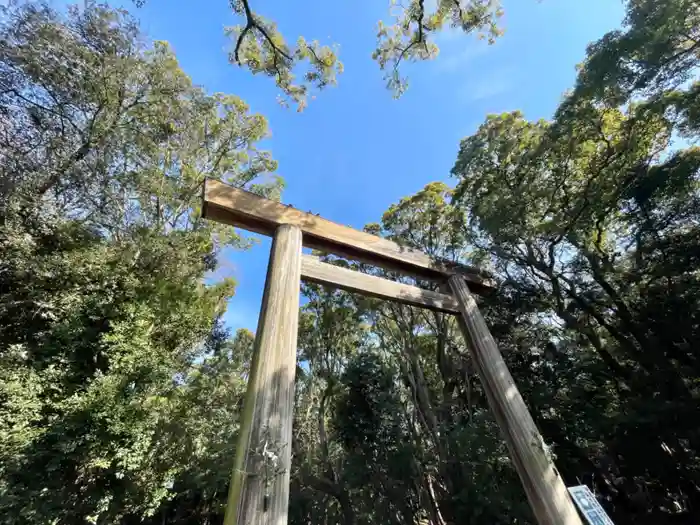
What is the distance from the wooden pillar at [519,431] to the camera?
1928 mm

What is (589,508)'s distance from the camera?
176cm

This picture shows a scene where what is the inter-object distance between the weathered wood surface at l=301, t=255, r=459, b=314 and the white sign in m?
1.50

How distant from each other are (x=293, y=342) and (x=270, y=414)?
1.32 feet

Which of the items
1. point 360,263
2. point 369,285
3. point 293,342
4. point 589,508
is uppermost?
point 360,263

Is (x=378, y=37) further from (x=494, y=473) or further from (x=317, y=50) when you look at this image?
(x=494, y=473)

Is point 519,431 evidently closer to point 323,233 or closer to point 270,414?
point 270,414

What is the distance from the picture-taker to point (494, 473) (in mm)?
5059

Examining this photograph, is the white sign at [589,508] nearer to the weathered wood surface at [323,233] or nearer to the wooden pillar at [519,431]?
the wooden pillar at [519,431]

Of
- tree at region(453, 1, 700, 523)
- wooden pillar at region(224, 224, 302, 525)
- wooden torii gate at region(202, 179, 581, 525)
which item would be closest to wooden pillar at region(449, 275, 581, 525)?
wooden torii gate at region(202, 179, 581, 525)

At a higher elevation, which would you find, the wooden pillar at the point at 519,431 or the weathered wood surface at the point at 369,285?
the weathered wood surface at the point at 369,285

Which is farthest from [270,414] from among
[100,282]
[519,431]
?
[100,282]

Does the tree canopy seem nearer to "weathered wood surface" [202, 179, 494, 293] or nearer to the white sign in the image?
"weathered wood surface" [202, 179, 494, 293]

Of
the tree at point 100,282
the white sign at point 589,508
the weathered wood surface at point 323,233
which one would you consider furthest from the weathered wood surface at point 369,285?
the tree at point 100,282

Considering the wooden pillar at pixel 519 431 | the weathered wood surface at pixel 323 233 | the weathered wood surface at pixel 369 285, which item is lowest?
the wooden pillar at pixel 519 431
